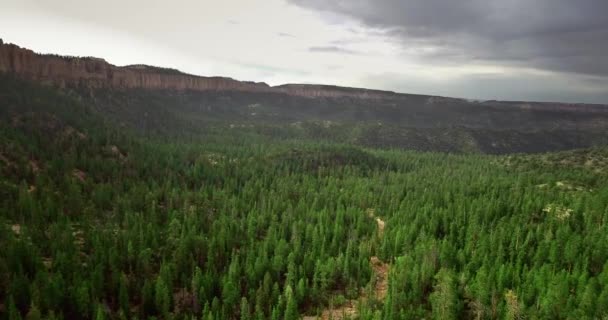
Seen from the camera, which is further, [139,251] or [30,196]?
[30,196]

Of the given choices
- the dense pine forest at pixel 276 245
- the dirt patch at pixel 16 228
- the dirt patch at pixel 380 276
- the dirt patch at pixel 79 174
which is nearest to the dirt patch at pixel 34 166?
the dense pine forest at pixel 276 245

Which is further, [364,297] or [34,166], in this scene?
[34,166]

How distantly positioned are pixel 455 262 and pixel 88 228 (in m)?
106

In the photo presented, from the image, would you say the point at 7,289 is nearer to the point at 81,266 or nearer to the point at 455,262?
the point at 81,266

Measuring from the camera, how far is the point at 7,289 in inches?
3152

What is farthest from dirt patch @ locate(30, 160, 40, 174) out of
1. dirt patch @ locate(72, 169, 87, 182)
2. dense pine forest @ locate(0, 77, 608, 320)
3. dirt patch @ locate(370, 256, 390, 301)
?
dirt patch @ locate(370, 256, 390, 301)

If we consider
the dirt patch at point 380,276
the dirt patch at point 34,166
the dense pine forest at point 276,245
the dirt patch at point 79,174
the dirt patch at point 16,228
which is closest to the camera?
the dense pine forest at point 276,245

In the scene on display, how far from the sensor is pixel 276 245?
117250 mm

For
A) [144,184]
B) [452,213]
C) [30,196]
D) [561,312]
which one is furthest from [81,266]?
[452,213]

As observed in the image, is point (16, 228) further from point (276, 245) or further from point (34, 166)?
point (276, 245)

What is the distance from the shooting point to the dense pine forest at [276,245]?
85.8 m

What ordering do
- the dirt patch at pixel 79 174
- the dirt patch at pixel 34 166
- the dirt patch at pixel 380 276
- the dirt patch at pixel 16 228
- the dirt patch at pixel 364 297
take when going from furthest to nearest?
1. the dirt patch at pixel 79 174
2. the dirt patch at pixel 34 166
3. the dirt patch at pixel 16 228
4. the dirt patch at pixel 380 276
5. the dirt patch at pixel 364 297

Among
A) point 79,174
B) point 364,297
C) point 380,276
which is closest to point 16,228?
point 79,174

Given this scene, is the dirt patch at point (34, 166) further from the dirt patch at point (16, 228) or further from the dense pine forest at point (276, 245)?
the dirt patch at point (16, 228)
